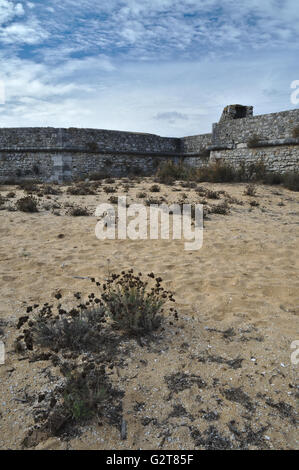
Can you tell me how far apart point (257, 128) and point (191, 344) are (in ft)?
45.2

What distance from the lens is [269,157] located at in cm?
1448

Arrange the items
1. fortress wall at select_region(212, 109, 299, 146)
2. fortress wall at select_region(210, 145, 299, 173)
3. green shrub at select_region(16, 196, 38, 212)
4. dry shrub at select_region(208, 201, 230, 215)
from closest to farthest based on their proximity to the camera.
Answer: dry shrub at select_region(208, 201, 230, 215)
green shrub at select_region(16, 196, 38, 212)
fortress wall at select_region(212, 109, 299, 146)
fortress wall at select_region(210, 145, 299, 173)

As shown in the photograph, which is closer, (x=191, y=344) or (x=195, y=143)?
(x=191, y=344)

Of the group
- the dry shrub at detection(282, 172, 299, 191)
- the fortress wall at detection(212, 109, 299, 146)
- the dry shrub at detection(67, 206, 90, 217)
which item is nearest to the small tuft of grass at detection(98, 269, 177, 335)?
the dry shrub at detection(67, 206, 90, 217)

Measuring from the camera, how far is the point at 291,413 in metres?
2.40

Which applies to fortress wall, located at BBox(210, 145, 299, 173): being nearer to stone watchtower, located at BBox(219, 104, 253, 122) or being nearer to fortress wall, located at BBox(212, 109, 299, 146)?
fortress wall, located at BBox(212, 109, 299, 146)

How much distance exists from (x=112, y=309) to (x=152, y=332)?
0.50m

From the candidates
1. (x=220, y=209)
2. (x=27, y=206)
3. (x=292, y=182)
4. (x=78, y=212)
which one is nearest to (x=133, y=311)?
(x=78, y=212)

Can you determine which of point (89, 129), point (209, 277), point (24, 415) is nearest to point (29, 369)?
point (24, 415)

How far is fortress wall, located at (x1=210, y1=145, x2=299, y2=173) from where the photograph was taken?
1373 centimetres

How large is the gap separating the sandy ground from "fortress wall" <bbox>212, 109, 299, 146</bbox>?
839 centimetres

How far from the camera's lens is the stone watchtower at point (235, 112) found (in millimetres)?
16312

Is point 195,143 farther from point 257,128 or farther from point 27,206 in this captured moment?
point 27,206
